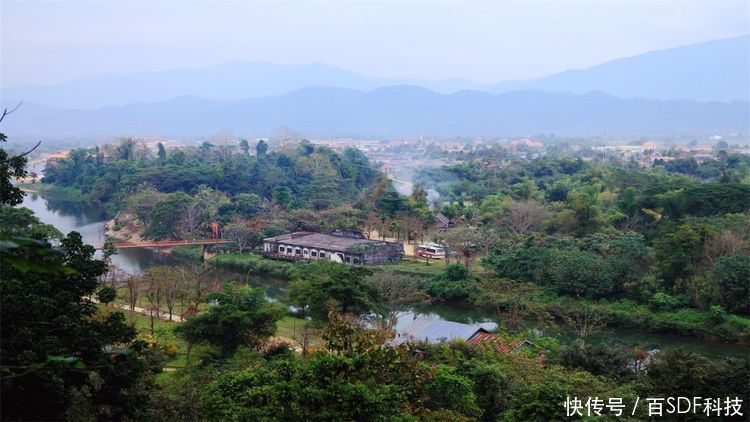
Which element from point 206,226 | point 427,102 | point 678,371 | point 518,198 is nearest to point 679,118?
point 427,102

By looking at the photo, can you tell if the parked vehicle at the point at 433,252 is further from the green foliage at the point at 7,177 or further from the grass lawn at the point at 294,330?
the green foliage at the point at 7,177

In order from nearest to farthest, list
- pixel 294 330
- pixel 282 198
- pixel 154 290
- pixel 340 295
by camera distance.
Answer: pixel 340 295 → pixel 294 330 → pixel 154 290 → pixel 282 198

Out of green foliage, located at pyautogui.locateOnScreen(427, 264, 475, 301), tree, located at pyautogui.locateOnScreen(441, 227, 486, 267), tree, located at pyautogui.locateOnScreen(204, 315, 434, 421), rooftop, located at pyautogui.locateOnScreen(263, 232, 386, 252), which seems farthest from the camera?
rooftop, located at pyautogui.locateOnScreen(263, 232, 386, 252)

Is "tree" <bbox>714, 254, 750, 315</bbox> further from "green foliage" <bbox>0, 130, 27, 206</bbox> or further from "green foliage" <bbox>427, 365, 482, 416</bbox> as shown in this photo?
"green foliage" <bbox>0, 130, 27, 206</bbox>

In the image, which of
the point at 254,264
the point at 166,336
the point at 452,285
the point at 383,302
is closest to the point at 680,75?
the point at 254,264

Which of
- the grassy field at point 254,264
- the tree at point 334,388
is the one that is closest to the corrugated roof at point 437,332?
the tree at point 334,388

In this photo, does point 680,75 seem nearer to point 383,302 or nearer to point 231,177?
point 231,177

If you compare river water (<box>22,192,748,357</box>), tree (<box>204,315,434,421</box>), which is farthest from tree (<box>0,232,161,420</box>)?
river water (<box>22,192,748,357</box>)
